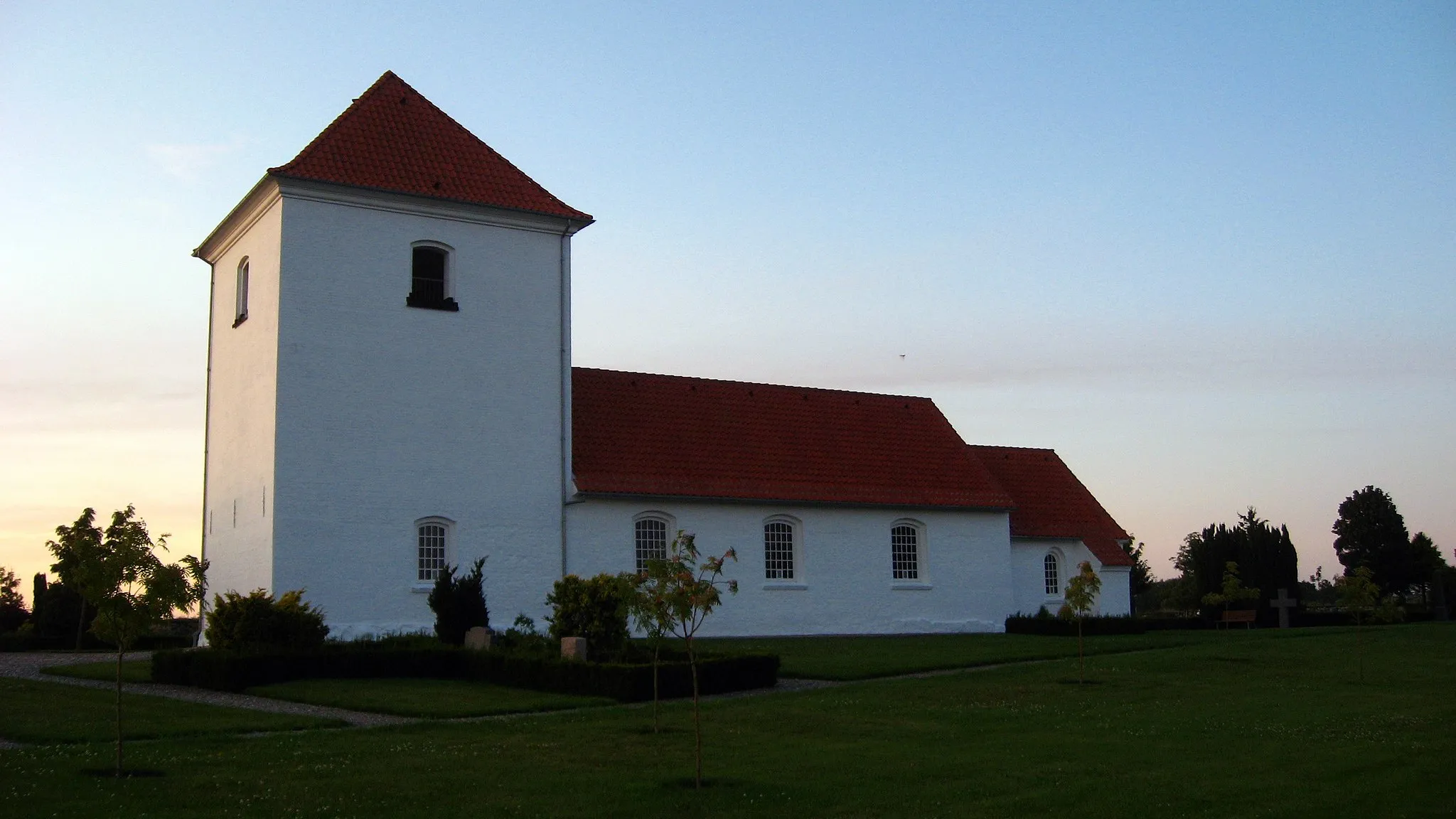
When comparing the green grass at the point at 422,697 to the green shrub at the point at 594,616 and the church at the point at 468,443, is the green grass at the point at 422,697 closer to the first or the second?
the green shrub at the point at 594,616

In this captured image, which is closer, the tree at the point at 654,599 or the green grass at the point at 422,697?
the tree at the point at 654,599

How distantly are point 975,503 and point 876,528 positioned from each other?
3.13 metres

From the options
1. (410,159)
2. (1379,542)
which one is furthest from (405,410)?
(1379,542)

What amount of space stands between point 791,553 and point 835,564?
1.21 metres

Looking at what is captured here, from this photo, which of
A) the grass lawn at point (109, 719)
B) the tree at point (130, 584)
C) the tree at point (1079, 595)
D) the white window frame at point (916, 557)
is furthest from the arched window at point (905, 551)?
the tree at point (130, 584)

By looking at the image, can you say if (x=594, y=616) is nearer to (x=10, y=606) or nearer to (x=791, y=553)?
(x=791, y=553)

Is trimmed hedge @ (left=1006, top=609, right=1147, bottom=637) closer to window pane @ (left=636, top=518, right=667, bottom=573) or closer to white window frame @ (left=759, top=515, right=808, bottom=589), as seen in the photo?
white window frame @ (left=759, top=515, right=808, bottom=589)

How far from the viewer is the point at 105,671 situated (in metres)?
23.2

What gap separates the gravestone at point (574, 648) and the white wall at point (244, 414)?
8236mm

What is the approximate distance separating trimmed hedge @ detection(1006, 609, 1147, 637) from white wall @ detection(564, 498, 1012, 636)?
0.63m

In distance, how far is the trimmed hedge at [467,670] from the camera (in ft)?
62.2

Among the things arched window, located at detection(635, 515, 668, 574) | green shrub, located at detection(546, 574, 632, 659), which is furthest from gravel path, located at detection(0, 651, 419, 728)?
arched window, located at detection(635, 515, 668, 574)

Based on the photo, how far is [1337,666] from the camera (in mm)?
21734

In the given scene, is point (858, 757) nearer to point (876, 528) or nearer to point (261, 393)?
point (261, 393)
